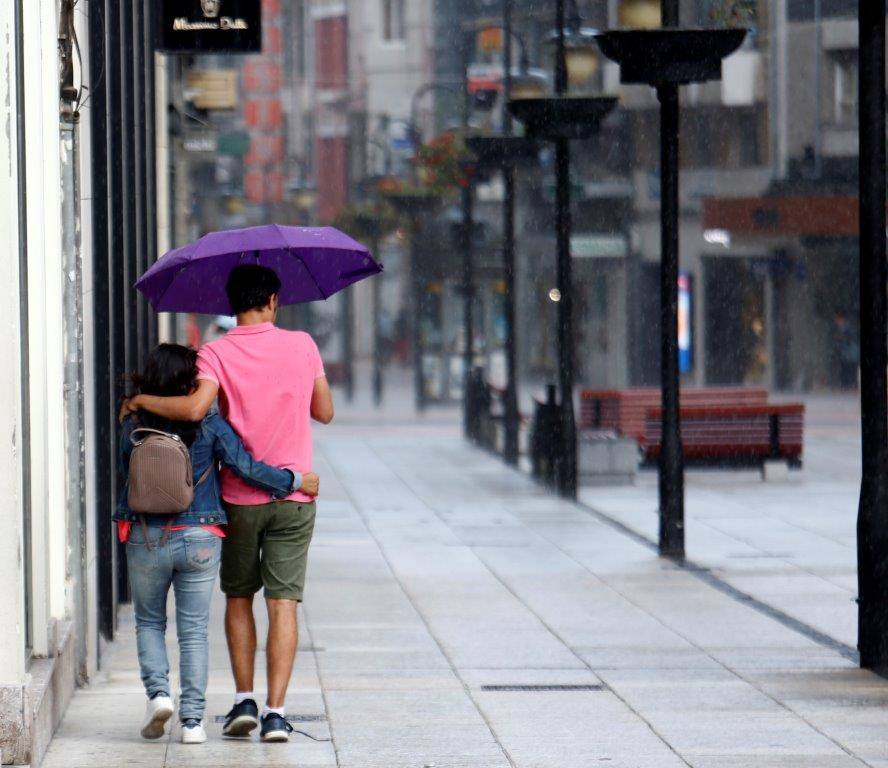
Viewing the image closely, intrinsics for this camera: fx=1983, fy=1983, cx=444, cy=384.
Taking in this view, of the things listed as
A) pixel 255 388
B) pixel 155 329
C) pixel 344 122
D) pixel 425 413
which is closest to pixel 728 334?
pixel 425 413

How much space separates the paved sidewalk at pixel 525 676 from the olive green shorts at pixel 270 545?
652 millimetres

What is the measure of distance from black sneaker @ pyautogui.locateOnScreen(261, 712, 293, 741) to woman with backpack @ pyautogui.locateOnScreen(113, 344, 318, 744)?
325 millimetres

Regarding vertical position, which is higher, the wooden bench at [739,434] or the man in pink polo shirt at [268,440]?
the man in pink polo shirt at [268,440]

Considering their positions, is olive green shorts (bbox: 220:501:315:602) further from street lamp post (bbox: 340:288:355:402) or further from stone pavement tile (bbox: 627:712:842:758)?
street lamp post (bbox: 340:288:355:402)

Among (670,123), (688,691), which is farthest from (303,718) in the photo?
(670,123)

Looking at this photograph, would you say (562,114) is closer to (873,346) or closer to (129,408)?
(873,346)

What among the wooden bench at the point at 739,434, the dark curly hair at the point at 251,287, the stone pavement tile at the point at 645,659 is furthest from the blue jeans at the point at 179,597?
the wooden bench at the point at 739,434

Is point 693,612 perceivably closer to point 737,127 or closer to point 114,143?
point 114,143

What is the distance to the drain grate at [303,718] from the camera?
327 inches

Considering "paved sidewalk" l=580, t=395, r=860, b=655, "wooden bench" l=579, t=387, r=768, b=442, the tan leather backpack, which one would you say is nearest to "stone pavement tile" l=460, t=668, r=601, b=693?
"paved sidewalk" l=580, t=395, r=860, b=655

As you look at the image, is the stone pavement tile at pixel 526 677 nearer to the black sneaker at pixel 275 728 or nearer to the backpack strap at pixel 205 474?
the black sneaker at pixel 275 728

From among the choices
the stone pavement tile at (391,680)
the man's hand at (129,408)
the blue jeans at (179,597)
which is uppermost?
the man's hand at (129,408)

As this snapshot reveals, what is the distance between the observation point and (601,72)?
49562 mm

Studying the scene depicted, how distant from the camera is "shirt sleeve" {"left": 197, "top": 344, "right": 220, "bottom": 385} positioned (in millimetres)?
7582
